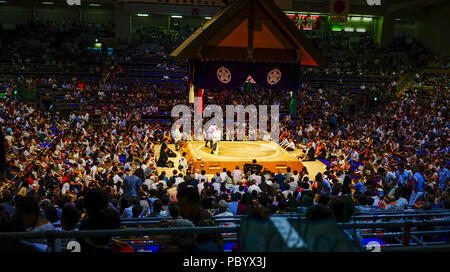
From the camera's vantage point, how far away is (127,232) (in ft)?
5.99

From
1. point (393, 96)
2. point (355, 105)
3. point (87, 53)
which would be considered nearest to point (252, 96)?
point (355, 105)

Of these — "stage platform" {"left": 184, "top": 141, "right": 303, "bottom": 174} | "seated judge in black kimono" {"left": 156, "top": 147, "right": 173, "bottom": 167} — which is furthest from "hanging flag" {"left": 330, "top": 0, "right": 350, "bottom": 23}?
"seated judge in black kimono" {"left": 156, "top": 147, "right": 173, "bottom": 167}

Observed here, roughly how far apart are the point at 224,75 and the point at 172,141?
6614mm

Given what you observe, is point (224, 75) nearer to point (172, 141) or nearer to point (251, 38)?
point (251, 38)

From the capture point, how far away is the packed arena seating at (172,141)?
112 inches

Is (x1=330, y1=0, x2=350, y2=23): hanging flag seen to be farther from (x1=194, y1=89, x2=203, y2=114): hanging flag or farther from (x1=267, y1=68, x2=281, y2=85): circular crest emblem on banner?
(x1=194, y1=89, x2=203, y2=114): hanging flag

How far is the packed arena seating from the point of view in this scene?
9.34 ft

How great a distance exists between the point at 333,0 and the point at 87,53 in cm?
1525

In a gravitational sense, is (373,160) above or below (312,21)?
below

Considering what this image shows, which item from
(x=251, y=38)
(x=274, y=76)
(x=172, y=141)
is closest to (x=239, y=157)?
(x=274, y=76)

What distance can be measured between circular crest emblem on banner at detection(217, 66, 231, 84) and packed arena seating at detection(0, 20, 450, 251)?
1.94 meters

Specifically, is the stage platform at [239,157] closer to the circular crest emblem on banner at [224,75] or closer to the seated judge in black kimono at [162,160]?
the seated judge in black kimono at [162,160]
